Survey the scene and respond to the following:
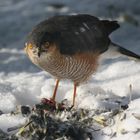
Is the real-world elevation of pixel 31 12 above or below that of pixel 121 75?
above

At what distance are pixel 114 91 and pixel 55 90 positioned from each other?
61 centimetres

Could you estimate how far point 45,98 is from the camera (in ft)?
19.0

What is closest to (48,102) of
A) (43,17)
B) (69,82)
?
(69,82)

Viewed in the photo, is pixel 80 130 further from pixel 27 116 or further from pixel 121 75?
pixel 121 75

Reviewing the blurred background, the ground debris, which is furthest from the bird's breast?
the blurred background

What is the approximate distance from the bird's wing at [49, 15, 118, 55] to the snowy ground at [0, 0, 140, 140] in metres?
0.49

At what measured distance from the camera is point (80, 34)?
555cm

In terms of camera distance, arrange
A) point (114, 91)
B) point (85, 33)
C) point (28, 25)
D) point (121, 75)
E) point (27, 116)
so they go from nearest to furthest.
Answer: point (27, 116) → point (85, 33) → point (114, 91) → point (121, 75) → point (28, 25)

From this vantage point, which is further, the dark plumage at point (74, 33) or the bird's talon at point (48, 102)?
the bird's talon at point (48, 102)

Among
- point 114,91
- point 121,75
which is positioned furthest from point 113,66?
point 114,91

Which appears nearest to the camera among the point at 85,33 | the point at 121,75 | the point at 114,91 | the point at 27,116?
the point at 27,116

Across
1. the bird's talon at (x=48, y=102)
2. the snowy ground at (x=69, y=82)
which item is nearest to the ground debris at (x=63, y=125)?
the snowy ground at (x=69, y=82)

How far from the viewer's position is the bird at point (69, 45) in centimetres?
521

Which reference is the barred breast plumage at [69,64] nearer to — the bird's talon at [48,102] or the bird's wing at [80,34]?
the bird's wing at [80,34]
